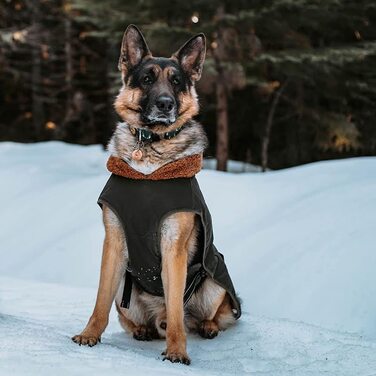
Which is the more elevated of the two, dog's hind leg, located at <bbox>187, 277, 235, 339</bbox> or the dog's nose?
the dog's nose

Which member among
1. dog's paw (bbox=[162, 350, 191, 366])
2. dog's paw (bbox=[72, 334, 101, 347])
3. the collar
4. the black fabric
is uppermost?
the collar

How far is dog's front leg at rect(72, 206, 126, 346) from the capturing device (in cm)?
312

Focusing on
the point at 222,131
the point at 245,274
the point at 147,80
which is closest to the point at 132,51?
the point at 147,80

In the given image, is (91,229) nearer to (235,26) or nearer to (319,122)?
(235,26)

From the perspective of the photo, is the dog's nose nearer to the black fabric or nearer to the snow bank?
the black fabric

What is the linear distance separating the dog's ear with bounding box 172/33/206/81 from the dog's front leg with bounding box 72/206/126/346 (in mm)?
1081

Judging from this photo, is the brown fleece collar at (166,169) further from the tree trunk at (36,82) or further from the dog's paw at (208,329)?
the tree trunk at (36,82)

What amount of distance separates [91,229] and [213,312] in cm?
343

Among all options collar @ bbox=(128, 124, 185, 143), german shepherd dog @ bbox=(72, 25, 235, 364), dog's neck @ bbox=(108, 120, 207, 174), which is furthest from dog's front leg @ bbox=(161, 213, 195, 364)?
collar @ bbox=(128, 124, 185, 143)

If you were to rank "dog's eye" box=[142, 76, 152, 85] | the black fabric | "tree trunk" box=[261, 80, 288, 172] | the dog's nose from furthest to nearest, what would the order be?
"tree trunk" box=[261, 80, 288, 172] → "dog's eye" box=[142, 76, 152, 85] → the dog's nose → the black fabric

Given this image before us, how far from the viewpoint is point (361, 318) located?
417 centimetres

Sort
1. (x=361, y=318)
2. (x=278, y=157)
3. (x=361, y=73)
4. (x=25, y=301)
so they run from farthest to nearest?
(x=278, y=157), (x=361, y=73), (x=25, y=301), (x=361, y=318)

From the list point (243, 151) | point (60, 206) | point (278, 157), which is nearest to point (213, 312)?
A: point (60, 206)

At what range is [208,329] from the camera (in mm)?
3594
